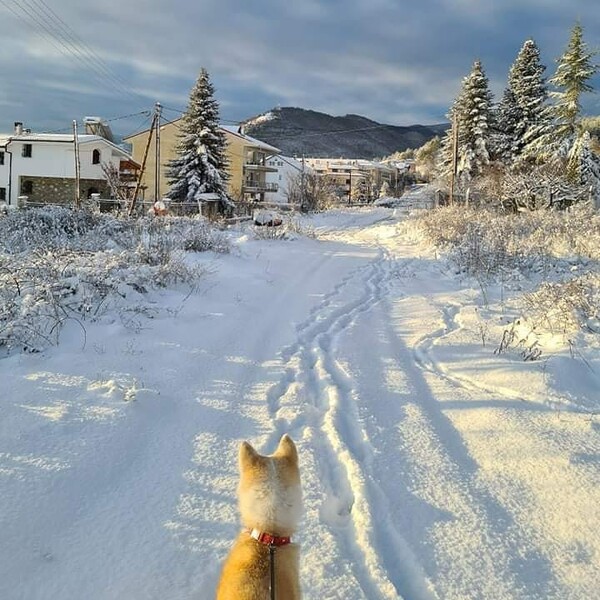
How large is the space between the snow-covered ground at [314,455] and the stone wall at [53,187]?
47.5 m

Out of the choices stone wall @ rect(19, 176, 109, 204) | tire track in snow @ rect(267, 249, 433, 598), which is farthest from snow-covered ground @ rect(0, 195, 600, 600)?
stone wall @ rect(19, 176, 109, 204)

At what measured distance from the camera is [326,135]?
141625 millimetres

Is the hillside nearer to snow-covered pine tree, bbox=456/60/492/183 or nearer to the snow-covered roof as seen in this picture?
the snow-covered roof

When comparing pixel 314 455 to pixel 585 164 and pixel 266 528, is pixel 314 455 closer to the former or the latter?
pixel 266 528

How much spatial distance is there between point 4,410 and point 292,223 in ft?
61.7

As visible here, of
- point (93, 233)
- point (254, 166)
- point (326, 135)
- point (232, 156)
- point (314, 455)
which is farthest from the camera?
point (326, 135)

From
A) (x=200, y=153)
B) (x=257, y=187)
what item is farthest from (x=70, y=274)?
(x=257, y=187)

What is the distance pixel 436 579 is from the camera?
2629 millimetres

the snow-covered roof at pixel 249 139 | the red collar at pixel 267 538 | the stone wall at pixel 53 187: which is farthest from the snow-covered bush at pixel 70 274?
the snow-covered roof at pixel 249 139

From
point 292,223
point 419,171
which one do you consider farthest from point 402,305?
point 419,171

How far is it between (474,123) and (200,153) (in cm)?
2185

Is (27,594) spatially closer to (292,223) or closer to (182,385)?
(182,385)

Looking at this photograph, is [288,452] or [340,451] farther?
[340,451]

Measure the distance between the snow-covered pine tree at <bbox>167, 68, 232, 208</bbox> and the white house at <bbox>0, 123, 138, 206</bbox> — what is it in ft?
36.7
